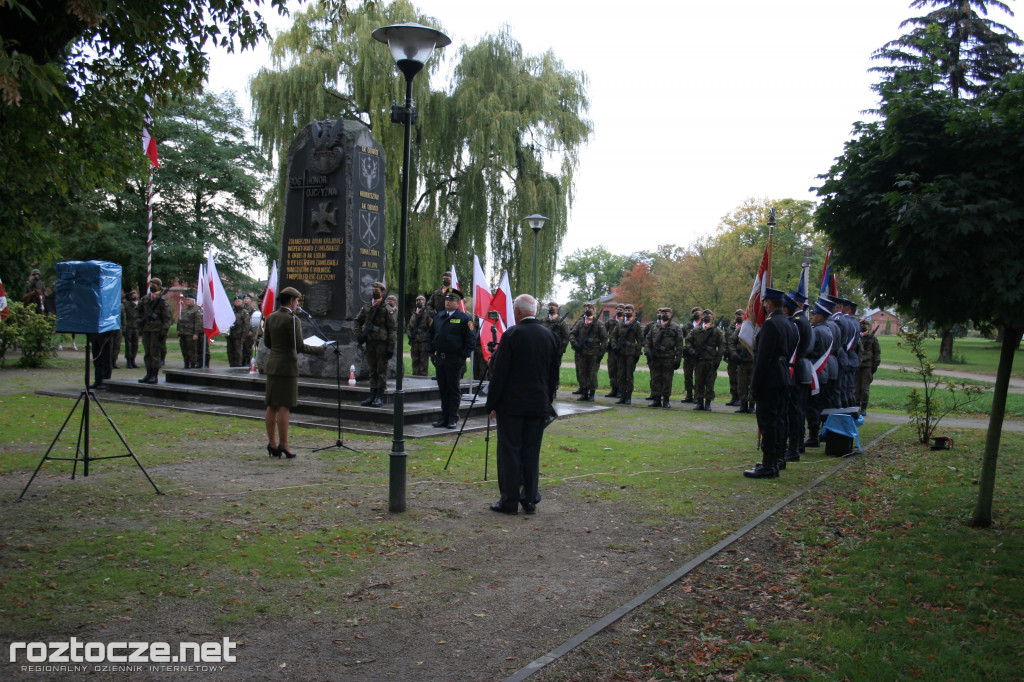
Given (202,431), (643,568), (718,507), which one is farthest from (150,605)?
(202,431)

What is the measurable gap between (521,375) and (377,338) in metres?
5.85

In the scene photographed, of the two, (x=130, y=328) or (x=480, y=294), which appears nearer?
(x=480, y=294)

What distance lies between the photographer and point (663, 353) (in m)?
17.5

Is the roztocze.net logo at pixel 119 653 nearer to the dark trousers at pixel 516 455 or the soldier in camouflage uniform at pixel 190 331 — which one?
the dark trousers at pixel 516 455

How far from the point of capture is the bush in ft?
65.0

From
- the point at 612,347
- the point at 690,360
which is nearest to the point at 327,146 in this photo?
the point at 612,347

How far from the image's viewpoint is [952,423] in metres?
16.0

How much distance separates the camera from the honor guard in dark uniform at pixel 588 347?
728 inches

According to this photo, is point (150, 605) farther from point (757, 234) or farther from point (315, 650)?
point (757, 234)

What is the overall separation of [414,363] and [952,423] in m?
12.7

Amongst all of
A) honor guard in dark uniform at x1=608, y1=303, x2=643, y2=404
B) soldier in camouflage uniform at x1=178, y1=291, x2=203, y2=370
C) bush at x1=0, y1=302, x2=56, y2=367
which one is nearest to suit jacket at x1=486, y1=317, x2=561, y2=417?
honor guard in dark uniform at x1=608, y1=303, x2=643, y2=404

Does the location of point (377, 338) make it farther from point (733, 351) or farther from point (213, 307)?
point (733, 351)

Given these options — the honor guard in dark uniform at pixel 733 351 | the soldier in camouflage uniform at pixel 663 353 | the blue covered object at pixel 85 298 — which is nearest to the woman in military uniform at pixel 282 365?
the blue covered object at pixel 85 298

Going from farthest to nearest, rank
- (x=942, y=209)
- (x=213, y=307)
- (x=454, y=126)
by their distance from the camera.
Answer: (x=454, y=126)
(x=213, y=307)
(x=942, y=209)
